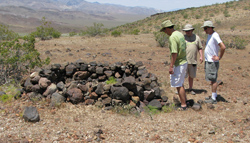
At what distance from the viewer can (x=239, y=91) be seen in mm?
6441

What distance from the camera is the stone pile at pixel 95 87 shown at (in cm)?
525

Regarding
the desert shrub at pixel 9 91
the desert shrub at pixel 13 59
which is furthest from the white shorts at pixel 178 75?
the desert shrub at pixel 13 59

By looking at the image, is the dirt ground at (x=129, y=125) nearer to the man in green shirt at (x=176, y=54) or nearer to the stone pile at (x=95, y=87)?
the stone pile at (x=95, y=87)

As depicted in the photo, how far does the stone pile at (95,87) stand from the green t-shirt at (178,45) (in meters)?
1.26

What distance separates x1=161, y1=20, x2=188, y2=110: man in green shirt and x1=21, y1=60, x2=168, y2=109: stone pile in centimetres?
90

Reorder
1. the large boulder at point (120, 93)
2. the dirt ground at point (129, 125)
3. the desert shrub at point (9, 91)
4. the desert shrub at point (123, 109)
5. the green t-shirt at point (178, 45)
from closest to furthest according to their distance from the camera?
the dirt ground at point (129, 125), the green t-shirt at point (178, 45), the desert shrub at point (123, 109), the large boulder at point (120, 93), the desert shrub at point (9, 91)

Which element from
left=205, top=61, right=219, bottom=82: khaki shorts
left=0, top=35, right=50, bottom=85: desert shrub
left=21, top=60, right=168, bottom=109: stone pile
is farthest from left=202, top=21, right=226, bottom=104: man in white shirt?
left=0, top=35, right=50, bottom=85: desert shrub

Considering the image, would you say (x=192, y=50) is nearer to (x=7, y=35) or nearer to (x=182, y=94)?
(x=182, y=94)

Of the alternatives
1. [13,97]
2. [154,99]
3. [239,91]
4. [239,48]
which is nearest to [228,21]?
[239,48]

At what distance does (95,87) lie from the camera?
5465mm

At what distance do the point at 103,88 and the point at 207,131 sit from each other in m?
2.56

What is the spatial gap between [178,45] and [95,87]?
2297 millimetres

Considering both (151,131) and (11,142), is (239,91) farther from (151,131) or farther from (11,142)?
(11,142)

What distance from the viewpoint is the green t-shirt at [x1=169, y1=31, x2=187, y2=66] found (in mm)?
4469
